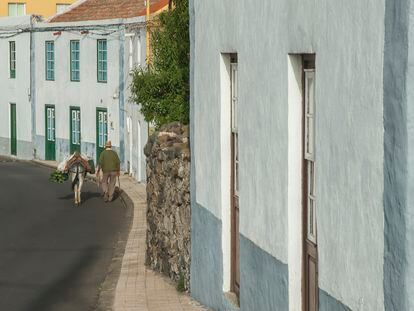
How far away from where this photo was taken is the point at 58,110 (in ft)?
151

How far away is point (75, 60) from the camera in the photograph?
44469mm

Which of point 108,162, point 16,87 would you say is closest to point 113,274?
point 108,162

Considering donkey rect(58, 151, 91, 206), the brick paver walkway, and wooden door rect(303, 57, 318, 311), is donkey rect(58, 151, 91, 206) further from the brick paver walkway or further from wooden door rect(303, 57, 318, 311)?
wooden door rect(303, 57, 318, 311)

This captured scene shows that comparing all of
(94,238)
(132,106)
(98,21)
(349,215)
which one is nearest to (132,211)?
(94,238)

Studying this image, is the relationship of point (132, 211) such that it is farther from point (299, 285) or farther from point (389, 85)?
point (389, 85)

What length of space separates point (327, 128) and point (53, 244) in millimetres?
14368

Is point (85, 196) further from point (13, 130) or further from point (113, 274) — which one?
point (13, 130)

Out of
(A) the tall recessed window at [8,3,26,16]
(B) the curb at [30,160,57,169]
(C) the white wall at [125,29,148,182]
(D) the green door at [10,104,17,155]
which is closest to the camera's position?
(C) the white wall at [125,29,148,182]

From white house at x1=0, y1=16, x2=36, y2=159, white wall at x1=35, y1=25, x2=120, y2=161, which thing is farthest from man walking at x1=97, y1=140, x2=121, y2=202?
white house at x1=0, y1=16, x2=36, y2=159

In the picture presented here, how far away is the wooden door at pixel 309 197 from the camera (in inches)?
401

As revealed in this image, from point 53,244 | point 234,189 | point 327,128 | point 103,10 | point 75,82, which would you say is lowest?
point 53,244

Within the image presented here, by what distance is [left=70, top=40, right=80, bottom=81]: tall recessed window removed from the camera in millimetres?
44188

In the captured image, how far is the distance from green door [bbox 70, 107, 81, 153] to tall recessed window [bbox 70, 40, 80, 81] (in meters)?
1.15

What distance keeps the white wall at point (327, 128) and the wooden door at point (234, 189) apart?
515mm
